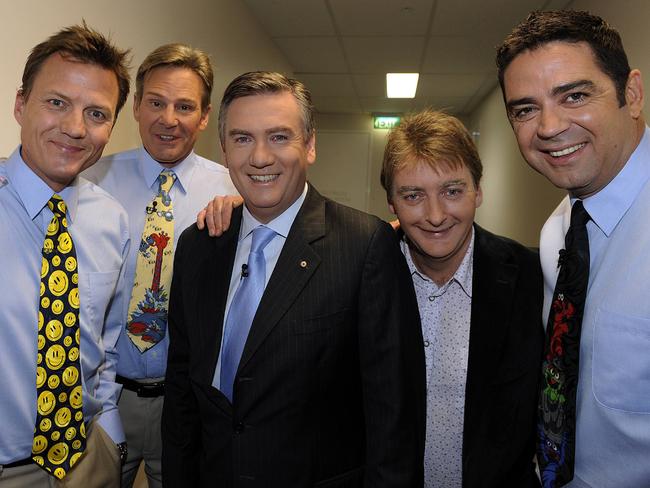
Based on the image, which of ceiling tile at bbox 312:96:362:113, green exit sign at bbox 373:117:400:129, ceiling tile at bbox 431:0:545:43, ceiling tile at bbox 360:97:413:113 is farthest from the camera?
green exit sign at bbox 373:117:400:129

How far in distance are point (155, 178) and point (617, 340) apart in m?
1.71

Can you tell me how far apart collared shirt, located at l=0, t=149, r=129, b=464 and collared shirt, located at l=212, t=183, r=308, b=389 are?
0.39 m

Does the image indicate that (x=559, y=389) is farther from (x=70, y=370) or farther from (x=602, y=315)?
(x=70, y=370)

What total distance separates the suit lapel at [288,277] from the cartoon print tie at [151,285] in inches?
28.4

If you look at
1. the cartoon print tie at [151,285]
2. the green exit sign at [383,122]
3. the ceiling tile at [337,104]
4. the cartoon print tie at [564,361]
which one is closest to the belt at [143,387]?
the cartoon print tie at [151,285]

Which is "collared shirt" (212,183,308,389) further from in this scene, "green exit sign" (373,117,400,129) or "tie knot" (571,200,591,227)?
"green exit sign" (373,117,400,129)

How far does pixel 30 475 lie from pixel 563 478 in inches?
52.5

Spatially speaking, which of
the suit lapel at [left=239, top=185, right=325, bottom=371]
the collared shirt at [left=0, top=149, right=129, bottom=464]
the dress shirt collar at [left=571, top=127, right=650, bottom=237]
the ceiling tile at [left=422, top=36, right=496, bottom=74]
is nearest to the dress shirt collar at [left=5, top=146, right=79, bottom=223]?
the collared shirt at [left=0, top=149, right=129, bottom=464]

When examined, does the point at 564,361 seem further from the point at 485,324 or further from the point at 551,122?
the point at 551,122

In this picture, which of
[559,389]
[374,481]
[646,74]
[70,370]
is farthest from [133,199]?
[646,74]

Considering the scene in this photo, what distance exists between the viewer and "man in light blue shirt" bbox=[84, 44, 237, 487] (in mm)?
1881

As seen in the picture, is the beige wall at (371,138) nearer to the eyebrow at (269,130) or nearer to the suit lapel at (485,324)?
the suit lapel at (485,324)

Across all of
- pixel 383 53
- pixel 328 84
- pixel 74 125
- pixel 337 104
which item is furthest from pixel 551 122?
pixel 337 104

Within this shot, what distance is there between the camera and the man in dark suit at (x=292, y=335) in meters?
1.28
